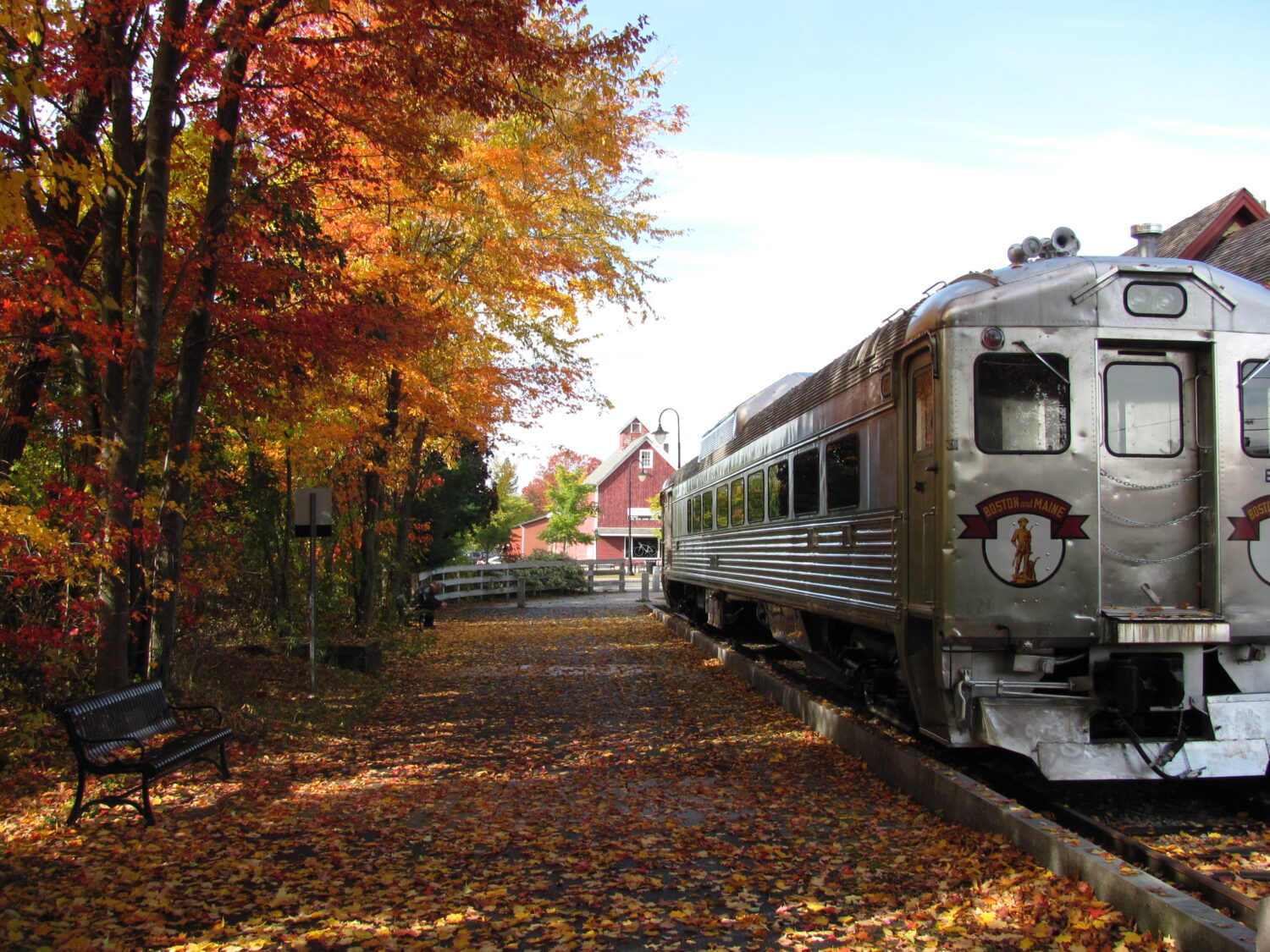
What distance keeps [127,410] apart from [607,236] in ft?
32.9

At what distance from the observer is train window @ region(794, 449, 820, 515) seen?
10008 mm

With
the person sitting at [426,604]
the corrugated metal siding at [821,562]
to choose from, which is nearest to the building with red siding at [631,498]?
the person sitting at [426,604]

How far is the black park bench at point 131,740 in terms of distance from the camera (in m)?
6.14

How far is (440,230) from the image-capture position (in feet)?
51.3

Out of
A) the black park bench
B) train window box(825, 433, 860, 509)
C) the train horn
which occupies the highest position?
the train horn

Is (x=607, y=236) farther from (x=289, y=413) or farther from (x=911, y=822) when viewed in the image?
(x=911, y=822)

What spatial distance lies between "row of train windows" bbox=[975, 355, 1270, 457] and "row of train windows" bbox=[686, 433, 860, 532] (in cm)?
200

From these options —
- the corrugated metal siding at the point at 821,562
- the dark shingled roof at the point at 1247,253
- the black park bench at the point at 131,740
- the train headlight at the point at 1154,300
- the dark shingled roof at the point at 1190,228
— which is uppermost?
the dark shingled roof at the point at 1190,228

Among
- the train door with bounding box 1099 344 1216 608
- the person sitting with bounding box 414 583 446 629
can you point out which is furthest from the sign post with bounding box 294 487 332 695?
the person sitting with bounding box 414 583 446 629

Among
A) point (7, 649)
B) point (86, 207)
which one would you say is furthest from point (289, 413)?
point (7, 649)

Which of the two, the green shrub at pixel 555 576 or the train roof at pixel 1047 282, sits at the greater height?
the train roof at pixel 1047 282

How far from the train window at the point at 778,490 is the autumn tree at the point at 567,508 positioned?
1710 inches

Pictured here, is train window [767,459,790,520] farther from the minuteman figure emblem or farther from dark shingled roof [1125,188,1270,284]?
dark shingled roof [1125,188,1270,284]

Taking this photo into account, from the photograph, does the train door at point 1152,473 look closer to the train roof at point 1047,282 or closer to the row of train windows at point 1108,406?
the row of train windows at point 1108,406
